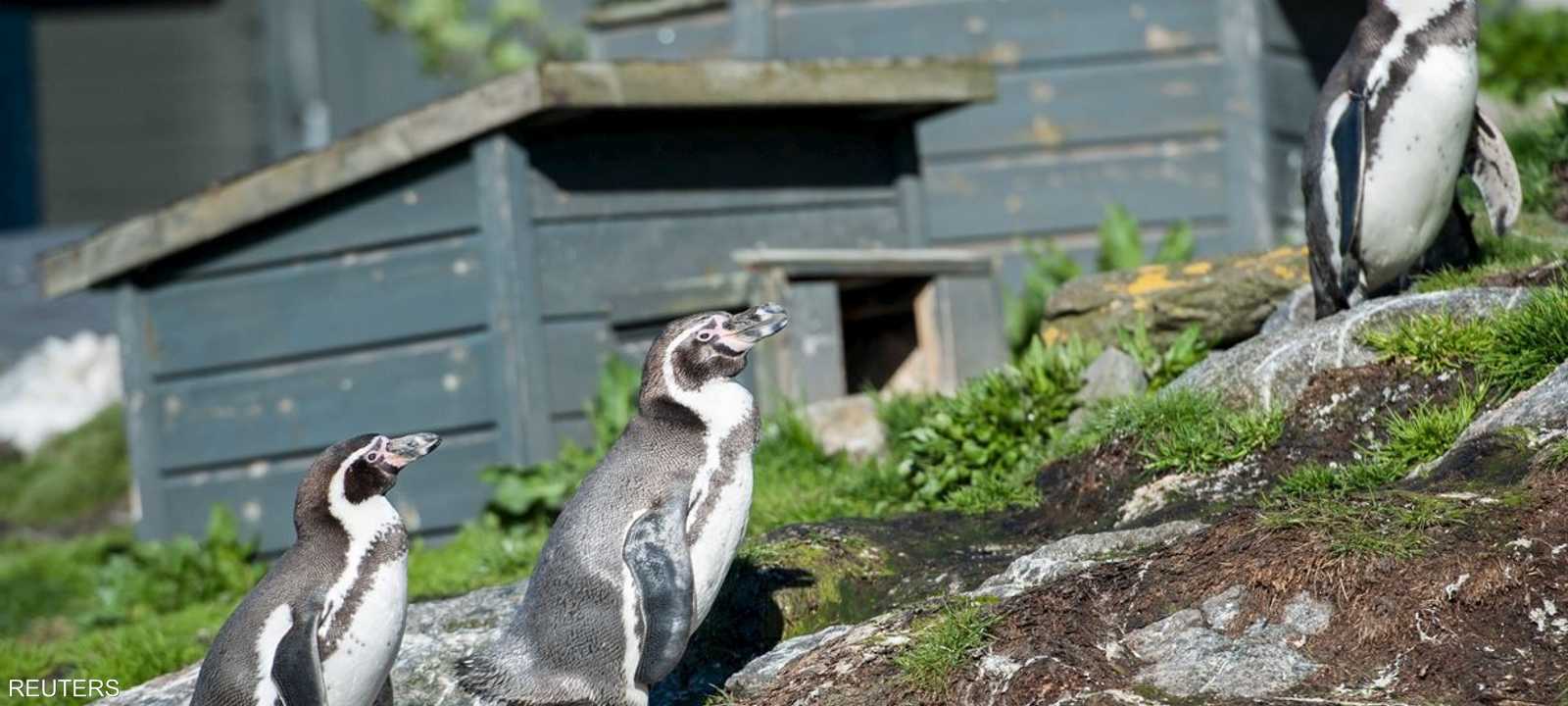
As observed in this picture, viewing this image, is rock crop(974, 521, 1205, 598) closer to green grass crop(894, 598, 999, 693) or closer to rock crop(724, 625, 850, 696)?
green grass crop(894, 598, 999, 693)

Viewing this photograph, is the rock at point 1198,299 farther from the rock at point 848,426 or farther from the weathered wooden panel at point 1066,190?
the weathered wooden panel at point 1066,190

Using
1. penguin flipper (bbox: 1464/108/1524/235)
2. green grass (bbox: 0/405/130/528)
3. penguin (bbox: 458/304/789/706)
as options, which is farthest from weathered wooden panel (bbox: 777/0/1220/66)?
penguin (bbox: 458/304/789/706)

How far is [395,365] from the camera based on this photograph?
9055 millimetres

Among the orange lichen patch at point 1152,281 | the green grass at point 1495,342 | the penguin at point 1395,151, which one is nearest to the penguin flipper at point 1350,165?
the penguin at point 1395,151

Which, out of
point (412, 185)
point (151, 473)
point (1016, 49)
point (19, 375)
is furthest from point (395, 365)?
point (19, 375)

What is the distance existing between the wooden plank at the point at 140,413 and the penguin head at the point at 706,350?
16.5 ft

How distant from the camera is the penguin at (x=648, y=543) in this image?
488 centimetres

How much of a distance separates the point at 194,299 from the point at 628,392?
230 centimetres

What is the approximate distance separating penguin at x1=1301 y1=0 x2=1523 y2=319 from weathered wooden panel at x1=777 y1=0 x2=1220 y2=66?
175 inches

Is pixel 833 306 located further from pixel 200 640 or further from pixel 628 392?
pixel 200 640

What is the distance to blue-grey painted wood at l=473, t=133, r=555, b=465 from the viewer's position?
8711mm

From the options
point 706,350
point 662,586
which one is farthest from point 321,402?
point 662,586

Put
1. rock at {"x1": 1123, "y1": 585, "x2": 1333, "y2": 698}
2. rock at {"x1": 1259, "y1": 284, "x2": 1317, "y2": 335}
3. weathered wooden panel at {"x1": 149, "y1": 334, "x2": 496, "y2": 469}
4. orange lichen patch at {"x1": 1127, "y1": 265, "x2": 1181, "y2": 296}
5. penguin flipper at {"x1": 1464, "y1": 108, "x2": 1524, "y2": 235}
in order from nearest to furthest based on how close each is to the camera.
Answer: rock at {"x1": 1123, "y1": 585, "x2": 1333, "y2": 698}
penguin flipper at {"x1": 1464, "y1": 108, "x2": 1524, "y2": 235}
rock at {"x1": 1259, "y1": 284, "x2": 1317, "y2": 335}
orange lichen patch at {"x1": 1127, "y1": 265, "x2": 1181, "y2": 296}
weathered wooden panel at {"x1": 149, "y1": 334, "x2": 496, "y2": 469}

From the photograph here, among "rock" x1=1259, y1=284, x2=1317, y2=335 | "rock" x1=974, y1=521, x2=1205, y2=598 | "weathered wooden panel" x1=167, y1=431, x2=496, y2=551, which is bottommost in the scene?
"weathered wooden panel" x1=167, y1=431, x2=496, y2=551
